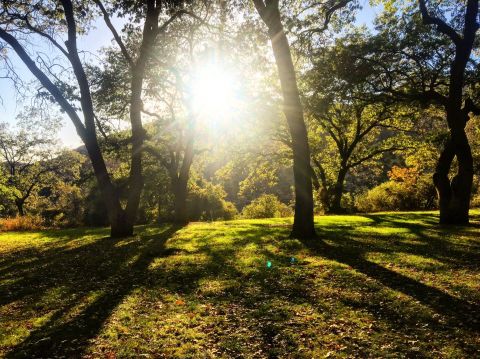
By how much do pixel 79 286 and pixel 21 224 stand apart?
22362 mm

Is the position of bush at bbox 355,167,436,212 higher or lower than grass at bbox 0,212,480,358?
higher

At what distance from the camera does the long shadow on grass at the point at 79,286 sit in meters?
6.14

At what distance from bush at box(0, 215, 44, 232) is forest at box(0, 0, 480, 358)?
0.68 feet

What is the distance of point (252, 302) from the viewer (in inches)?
298

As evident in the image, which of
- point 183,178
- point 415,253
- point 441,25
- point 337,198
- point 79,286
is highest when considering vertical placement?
point 441,25

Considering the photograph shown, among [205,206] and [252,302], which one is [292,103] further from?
[205,206]

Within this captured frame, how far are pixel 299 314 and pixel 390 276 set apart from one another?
3.14 meters

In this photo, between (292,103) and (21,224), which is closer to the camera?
(292,103)

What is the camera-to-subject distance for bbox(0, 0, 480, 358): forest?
6258 mm

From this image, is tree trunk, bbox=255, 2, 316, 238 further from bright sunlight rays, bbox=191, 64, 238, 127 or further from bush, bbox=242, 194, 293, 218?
bush, bbox=242, 194, 293, 218

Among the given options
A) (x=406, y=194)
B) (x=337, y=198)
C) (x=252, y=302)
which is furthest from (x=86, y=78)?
(x=406, y=194)

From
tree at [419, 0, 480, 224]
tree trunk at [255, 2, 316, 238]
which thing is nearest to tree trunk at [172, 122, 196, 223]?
tree trunk at [255, 2, 316, 238]

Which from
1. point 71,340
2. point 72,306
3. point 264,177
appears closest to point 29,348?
point 71,340

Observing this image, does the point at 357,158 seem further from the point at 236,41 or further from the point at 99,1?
the point at 99,1
